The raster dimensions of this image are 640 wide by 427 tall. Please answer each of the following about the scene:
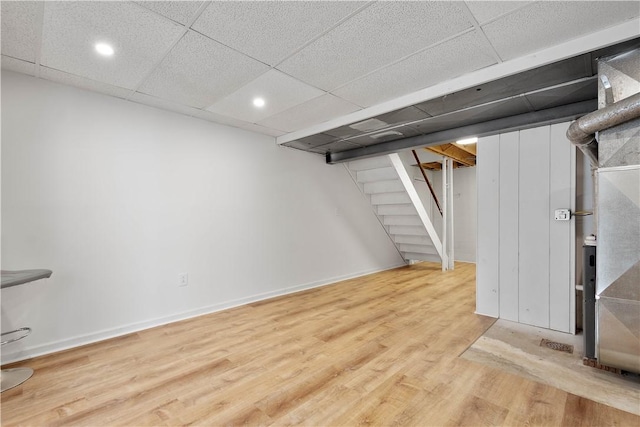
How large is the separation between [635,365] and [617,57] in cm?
197

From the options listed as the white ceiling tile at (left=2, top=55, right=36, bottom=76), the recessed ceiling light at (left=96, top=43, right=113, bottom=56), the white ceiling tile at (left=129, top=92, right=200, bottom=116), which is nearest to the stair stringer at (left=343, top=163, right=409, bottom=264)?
the white ceiling tile at (left=129, top=92, right=200, bottom=116)

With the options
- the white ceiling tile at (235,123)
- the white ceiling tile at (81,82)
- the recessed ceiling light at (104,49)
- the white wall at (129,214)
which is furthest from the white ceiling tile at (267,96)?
the recessed ceiling light at (104,49)

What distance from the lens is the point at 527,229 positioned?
9.78 ft

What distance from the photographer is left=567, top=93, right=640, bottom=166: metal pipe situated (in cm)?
170

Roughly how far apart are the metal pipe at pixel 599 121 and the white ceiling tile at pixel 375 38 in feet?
3.31

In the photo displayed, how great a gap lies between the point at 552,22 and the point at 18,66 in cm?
367

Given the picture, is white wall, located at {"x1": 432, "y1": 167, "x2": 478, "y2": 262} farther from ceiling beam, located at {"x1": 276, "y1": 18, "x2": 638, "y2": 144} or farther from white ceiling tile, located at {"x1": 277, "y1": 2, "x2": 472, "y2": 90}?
white ceiling tile, located at {"x1": 277, "y1": 2, "x2": 472, "y2": 90}

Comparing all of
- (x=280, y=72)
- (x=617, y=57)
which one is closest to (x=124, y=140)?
(x=280, y=72)

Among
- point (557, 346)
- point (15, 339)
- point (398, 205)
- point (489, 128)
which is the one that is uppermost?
point (489, 128)

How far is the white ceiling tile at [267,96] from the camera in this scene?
243cm

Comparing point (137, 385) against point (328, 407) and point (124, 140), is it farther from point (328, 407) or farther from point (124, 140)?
point (124, 140)

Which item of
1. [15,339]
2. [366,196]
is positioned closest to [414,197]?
[366,196]

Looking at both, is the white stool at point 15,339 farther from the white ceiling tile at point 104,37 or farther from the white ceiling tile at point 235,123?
the white ceiling tile at point 235,123

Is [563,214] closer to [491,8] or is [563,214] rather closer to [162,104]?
[491,8]
